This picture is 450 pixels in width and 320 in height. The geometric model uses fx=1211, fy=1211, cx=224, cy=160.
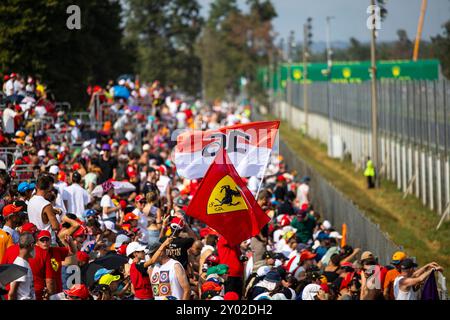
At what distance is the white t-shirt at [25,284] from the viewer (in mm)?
12242

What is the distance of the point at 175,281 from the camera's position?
13.4m

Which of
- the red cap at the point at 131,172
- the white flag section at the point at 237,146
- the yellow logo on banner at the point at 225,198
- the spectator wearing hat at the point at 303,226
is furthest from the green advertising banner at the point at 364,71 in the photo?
the yellow logo on banner at the point at 225,198

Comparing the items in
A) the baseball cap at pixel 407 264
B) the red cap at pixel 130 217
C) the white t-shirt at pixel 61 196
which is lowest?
the baseball cap at pixel 407 264

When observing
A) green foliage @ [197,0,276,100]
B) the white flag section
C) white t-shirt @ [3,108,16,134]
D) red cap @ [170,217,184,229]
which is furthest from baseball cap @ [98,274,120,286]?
green foliage @ [197,0,276,100]

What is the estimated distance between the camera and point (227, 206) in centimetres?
1560

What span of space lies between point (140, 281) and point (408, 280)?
3.20m

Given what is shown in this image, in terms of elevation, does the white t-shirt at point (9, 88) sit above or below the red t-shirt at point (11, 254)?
above

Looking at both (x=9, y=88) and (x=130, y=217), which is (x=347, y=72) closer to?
(x=9, y=88)

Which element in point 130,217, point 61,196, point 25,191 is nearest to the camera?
point 25,191

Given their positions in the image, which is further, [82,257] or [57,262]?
[82,257]

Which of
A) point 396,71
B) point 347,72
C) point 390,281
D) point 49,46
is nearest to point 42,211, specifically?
point 390,281

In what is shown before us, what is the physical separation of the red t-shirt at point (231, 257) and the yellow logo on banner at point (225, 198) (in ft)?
1.31

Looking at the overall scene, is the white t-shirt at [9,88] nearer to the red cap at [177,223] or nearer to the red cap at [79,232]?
the red cap at [79,232]
